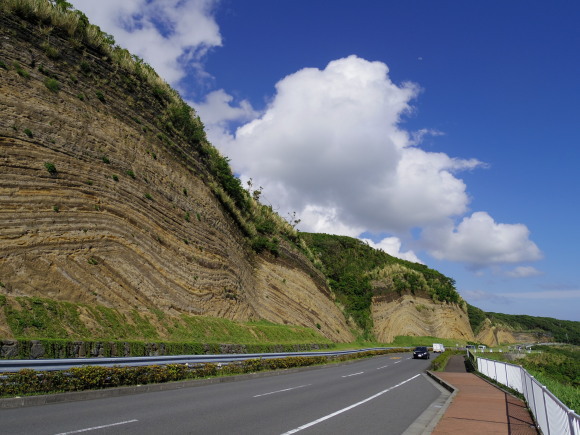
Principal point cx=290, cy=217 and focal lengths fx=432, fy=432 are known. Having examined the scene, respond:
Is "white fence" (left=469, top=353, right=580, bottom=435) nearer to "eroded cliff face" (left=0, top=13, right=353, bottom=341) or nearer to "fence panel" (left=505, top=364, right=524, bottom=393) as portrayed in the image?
"fence panel" (left=505, top=364, right=524, bottom=393)

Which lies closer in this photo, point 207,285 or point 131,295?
point 131,295

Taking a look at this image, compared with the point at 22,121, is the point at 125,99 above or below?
above

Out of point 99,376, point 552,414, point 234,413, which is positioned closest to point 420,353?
point 99,376

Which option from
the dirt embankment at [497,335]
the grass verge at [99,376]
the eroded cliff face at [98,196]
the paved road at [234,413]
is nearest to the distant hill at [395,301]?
the dirt embankment at [497,335]

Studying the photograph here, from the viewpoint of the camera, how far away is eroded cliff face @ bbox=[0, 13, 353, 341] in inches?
678

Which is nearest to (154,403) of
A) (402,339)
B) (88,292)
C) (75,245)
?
(88,292)

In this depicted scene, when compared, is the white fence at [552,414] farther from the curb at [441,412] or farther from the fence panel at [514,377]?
the curb at [441,412]

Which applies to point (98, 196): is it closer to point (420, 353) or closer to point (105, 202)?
point (105, 202)

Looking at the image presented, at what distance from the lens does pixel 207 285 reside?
2664 centimetres

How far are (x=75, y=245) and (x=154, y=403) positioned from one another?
33.6 feet

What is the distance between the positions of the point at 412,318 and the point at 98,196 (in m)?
56.6

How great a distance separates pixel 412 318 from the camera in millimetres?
66938

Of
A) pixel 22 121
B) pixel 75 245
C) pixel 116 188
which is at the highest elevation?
pixel 22 121

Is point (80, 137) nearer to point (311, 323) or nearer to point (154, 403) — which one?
point (154, 403)
